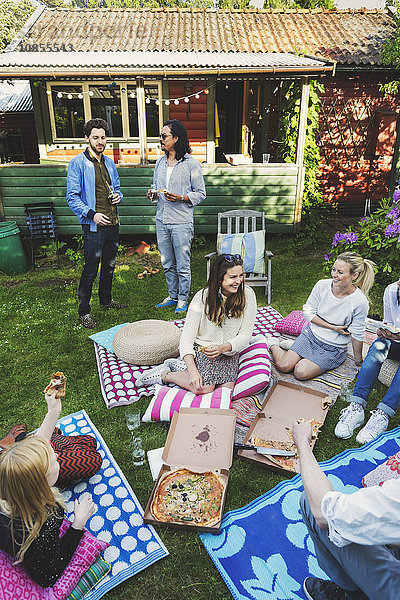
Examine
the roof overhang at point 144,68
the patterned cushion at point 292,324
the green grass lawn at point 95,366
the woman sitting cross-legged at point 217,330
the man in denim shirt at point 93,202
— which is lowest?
the green grass lawn at point 95,366

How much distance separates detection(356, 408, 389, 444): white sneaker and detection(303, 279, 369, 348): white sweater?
75 cm

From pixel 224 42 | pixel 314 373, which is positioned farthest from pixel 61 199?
pixel 224 42

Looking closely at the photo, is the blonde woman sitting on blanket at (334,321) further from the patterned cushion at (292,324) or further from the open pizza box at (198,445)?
the open pizza box at (198,445)

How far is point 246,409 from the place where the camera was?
11.2ft

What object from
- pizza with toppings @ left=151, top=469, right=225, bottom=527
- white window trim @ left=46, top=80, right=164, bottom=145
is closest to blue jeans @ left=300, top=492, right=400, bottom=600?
pizza with toppings @ left=151, top=469, right=225, bottom=527

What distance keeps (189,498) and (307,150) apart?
7.17 meters

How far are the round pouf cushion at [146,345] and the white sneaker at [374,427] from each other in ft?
6.01

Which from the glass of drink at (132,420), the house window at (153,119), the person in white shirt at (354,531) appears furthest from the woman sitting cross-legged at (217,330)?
the house window at (153,119)

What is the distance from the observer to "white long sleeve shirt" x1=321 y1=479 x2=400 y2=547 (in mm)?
1446

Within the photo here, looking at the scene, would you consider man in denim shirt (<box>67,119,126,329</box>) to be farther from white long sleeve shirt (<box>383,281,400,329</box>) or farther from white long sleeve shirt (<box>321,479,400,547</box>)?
white long sleeve shirt (<box>321,479,400,547</box>)

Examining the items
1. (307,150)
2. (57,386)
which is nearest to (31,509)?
(57,386)

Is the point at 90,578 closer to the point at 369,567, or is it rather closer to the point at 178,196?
the point at 369,567

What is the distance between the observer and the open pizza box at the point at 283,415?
290 centimetres

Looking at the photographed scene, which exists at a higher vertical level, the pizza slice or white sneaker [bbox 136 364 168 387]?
the pizza slice
